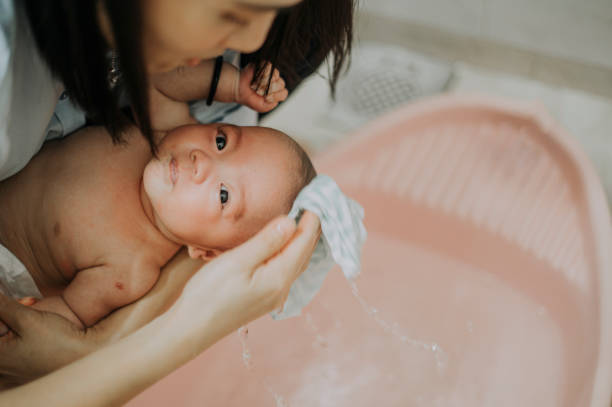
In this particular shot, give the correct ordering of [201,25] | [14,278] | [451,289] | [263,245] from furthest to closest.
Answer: [451,289]
[14,278]
[263,245]
[201,25]

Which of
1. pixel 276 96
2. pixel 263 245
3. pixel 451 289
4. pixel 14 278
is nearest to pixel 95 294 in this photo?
pixel 14 278

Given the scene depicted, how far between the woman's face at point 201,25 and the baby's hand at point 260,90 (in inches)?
12.7

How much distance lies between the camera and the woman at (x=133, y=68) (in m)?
0.50

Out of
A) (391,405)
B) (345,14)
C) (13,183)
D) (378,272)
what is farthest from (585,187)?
(13,183)

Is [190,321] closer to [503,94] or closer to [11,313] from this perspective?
[11,313]

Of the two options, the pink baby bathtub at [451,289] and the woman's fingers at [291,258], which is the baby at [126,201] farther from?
the pink baby bathtub at [451,289]

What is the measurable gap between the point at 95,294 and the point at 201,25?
0.55m

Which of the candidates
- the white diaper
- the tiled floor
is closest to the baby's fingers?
the white diaper

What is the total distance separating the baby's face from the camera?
86 centimetres

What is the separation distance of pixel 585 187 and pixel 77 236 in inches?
53.5

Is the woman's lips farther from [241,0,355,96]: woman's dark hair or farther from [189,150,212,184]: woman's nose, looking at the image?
[241,0,355,96]: woman's dark hair

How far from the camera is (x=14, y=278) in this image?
830 mm

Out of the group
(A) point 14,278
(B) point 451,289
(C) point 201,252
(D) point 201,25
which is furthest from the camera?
(B) point 451,289

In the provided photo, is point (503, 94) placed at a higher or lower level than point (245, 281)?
lower
